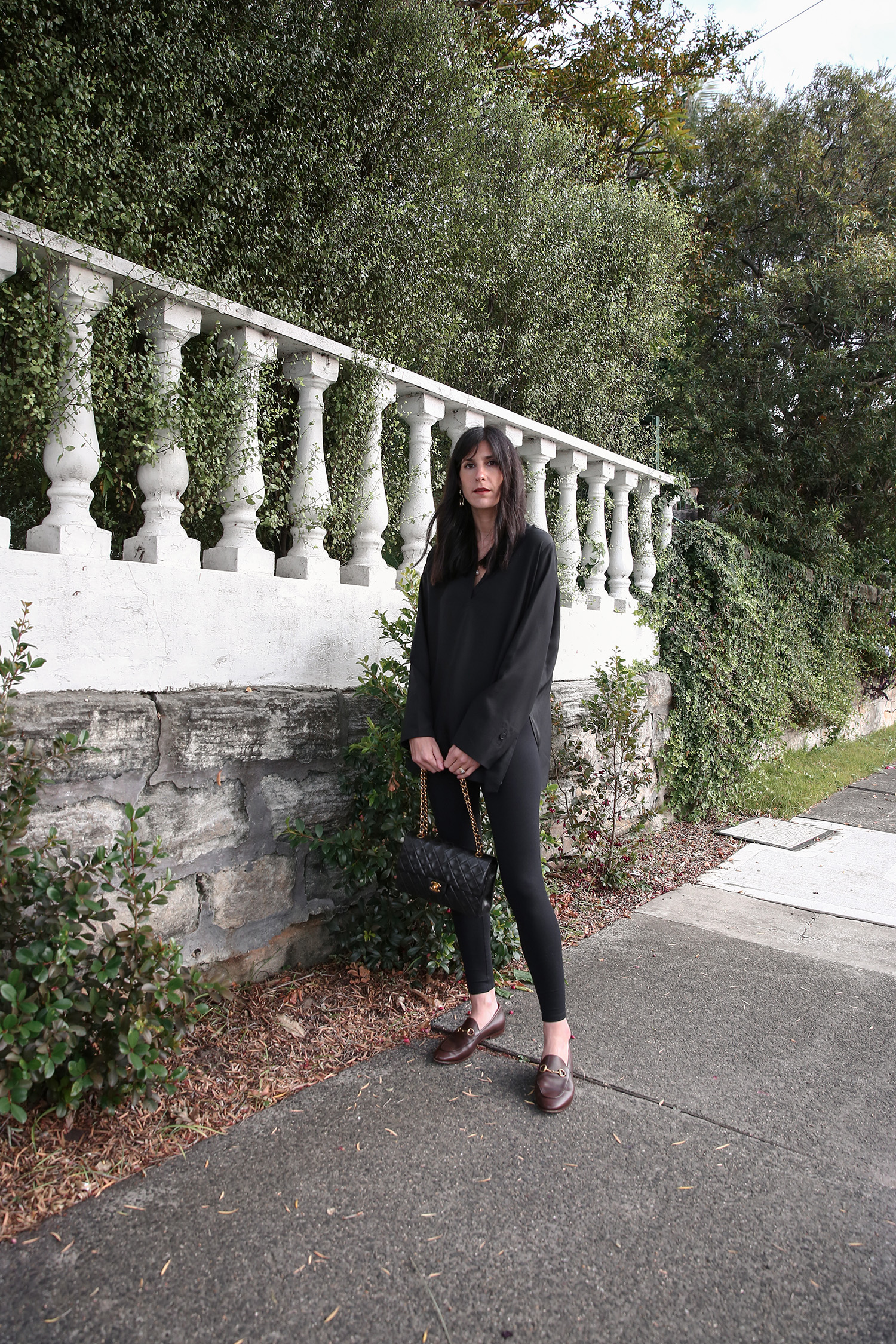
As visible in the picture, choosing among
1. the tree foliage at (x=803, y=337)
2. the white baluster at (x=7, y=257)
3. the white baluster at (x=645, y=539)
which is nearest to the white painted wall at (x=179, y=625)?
the white baluster at (x=7, y=257)

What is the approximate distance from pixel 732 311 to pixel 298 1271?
8.67 metres

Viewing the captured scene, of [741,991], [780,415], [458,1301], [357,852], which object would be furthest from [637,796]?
[780,415]

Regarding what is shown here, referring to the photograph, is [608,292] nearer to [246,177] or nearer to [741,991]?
[246,177]

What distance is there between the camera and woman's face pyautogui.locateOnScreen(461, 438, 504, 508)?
2.46 meters

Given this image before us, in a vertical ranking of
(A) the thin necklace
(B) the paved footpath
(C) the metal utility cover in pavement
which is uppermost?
(A) the thin necklace

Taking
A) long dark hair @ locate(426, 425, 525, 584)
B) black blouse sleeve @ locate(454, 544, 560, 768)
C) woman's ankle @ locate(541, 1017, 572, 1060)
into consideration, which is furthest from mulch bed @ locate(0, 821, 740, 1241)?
long dark hair @ locate(426, 425, 525, 584)

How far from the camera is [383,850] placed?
2840 mm

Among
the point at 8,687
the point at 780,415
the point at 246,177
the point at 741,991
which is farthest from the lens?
the point at 780,415

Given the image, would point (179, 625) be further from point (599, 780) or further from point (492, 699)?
point (599, 780)

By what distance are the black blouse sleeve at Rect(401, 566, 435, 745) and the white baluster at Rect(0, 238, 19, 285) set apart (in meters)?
1.34

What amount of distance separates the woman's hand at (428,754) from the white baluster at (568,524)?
6.90ft

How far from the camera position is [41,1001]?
1.91m

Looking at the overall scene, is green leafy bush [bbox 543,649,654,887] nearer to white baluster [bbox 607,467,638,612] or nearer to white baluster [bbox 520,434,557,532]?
white baluster [bbox 607,467,638,612]

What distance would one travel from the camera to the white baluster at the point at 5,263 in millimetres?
2170
